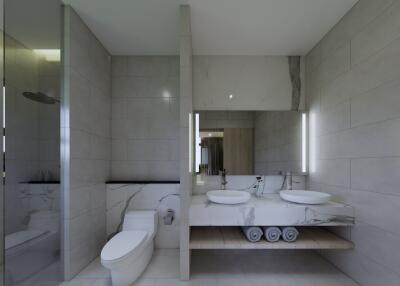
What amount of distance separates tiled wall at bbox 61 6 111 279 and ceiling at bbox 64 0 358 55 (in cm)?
28

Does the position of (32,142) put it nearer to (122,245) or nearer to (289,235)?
(122,245)

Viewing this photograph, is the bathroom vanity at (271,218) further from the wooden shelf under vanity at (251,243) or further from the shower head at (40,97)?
the shower head at (40,97)

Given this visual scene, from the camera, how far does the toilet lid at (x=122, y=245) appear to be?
5.97 feet

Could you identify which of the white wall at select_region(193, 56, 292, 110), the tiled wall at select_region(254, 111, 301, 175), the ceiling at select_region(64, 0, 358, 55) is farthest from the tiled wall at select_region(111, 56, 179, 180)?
the tiled wall at select_region(254, 111, 301, 175)

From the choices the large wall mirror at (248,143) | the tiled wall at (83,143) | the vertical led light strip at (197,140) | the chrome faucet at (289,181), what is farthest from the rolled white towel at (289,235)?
the tiled wall at (83,143)

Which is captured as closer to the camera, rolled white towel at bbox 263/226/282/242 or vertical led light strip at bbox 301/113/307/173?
rolled white towel at bbox 263/226/282/242

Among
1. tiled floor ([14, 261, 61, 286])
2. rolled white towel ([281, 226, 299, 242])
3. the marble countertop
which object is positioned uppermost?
the marble countertop

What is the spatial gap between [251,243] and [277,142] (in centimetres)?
131

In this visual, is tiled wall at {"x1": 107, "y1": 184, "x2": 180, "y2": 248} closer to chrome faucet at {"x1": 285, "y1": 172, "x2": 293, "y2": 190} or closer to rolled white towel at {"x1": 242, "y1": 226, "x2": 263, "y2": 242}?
rolled white towel at {"x1": 242, "y1": 226, "x2": 263, "y2": 242}

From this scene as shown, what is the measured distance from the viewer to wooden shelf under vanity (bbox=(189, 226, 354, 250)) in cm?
206

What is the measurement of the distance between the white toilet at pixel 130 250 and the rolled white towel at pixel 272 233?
3.85 feet

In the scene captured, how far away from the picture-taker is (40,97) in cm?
184

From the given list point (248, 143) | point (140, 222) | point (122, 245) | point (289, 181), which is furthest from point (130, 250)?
point (289, 181)

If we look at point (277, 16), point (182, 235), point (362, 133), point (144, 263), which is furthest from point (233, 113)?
point (144, 263)
